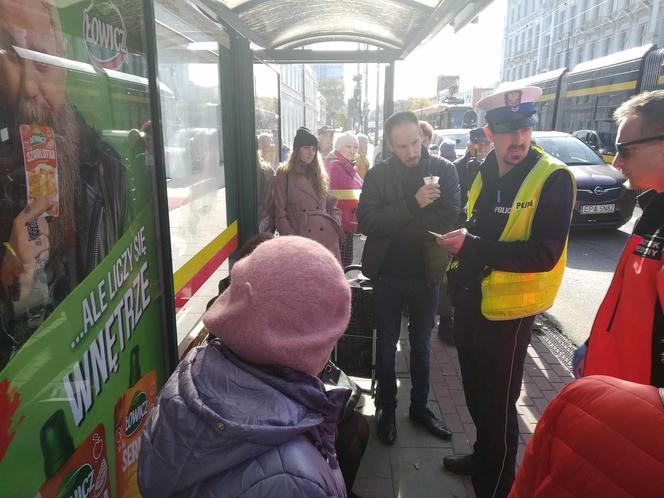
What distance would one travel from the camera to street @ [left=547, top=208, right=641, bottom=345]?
5.42 m

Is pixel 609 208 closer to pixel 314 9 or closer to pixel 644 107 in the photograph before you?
pixel 314 9

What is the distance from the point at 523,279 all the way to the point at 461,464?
1.22 meters

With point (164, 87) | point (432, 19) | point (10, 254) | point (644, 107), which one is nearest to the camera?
point (10, 254)

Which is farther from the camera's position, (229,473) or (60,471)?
(60,471)

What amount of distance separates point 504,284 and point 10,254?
6.48ft

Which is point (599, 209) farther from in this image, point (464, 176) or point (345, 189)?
point (345, 189)

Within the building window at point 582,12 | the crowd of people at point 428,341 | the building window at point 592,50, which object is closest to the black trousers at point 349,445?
the crowd of people at point 428,341

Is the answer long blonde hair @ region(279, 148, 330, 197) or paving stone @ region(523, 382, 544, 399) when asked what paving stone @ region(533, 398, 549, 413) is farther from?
long blonde hair @ region(279, 148, 330, 197)

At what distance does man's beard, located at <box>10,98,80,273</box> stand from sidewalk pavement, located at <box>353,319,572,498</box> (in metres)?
2.13

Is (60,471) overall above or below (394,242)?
below

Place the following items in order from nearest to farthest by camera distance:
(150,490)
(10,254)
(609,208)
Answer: (150,490)
(10,254)
(609,208)

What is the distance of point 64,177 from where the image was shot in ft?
4.53

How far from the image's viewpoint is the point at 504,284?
2.37 metres

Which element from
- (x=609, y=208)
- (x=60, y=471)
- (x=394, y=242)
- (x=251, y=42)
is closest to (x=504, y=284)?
(x=394, y=242)
